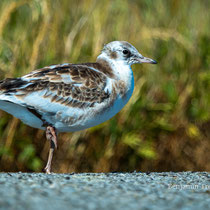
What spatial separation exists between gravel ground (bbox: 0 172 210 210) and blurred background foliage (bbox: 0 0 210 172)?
108 inches

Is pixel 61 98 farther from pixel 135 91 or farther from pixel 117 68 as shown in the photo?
pixel 135 91

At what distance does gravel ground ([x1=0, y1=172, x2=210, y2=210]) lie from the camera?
146 inches

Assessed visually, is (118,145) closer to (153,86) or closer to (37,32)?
(153,86)

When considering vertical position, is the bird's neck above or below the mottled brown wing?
above

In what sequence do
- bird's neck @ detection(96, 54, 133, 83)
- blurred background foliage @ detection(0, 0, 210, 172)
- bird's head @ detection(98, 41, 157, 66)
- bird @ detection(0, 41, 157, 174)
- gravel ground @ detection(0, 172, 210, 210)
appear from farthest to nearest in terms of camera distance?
blurred background foliage @ detection(0, 0, 210, 172) → bird's head @ detection(98, 41, 157, 66) → bird's neck @ detection(96, 54, 133, 83) → bird @ detection(0, 41, 157, 174) → gravel ground @ detection(0, 172, 210, 210)

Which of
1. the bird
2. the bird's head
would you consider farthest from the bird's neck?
the bird

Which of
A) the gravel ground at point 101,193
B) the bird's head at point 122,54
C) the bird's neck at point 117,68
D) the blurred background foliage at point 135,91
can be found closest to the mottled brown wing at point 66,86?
the bird's neck at point 117,68

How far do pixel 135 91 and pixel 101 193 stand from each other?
4.57 metres

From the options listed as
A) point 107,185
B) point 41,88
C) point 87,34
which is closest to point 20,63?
point 87,34

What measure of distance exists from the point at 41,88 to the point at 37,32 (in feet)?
8.91

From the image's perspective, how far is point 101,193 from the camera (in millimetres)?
4176

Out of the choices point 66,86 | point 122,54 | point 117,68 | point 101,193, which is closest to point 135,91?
point 122,54

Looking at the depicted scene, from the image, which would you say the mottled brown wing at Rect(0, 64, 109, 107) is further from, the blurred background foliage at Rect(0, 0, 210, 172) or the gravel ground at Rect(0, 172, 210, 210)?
the blurred background foliage at Rect(0, 0, 210, 172)

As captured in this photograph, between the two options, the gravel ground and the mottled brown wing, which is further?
the mottled brown wing
